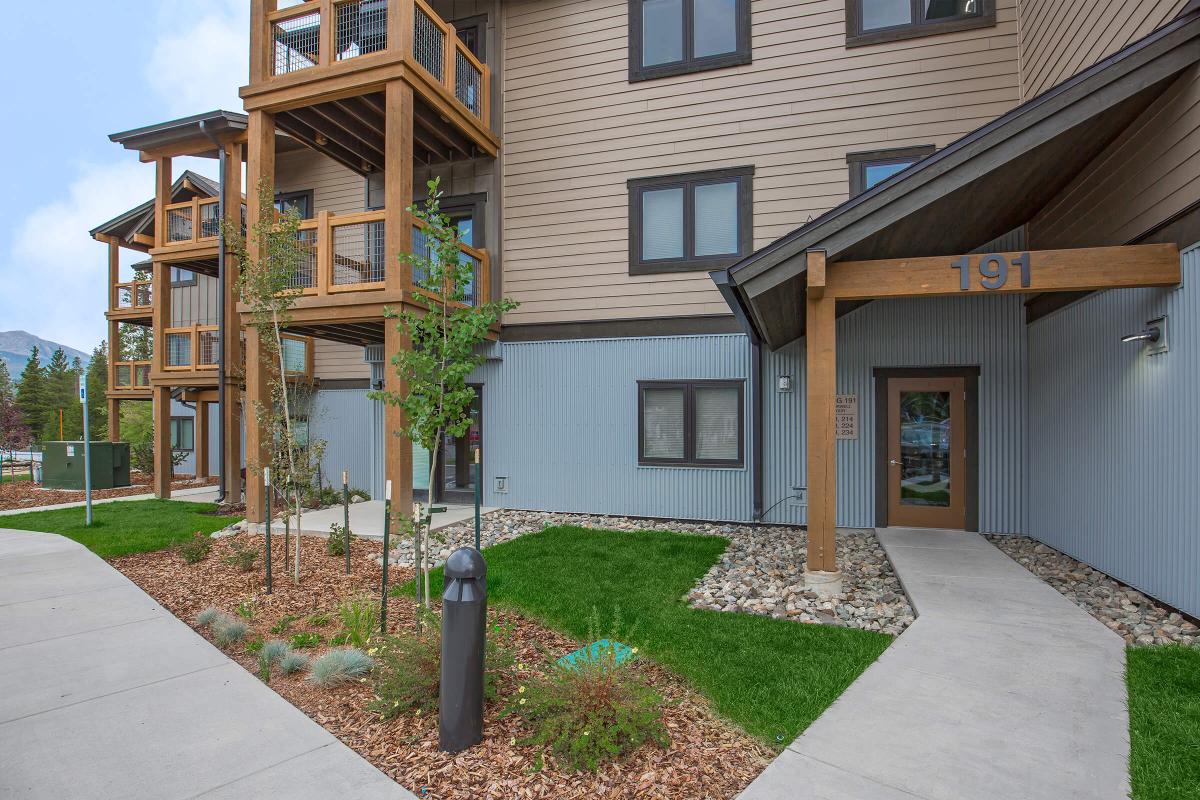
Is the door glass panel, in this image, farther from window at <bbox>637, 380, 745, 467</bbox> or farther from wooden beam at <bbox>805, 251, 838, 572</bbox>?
wooden beam at <bbox>805, 251, 838, 572</bbox>

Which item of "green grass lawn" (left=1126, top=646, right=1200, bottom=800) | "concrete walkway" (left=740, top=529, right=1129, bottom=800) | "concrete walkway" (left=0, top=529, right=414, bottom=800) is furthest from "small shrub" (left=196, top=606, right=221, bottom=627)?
"green grass lawn" (left=1126, top=646, right=1200, bottom=800)

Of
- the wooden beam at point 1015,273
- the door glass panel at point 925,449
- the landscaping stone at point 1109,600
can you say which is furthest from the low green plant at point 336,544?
the landscaping stone at point 1109,600

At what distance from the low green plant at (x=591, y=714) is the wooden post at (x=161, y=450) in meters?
12.9

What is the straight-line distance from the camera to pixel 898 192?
215 inches

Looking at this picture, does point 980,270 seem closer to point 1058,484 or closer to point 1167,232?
point 1167,232

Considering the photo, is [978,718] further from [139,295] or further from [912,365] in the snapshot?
[139,295]

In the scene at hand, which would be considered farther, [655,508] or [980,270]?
[655,508]

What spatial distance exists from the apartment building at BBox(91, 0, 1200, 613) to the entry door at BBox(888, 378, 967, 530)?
38 millimetres

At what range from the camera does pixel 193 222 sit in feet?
44.2

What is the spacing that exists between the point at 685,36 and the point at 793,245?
5.99m

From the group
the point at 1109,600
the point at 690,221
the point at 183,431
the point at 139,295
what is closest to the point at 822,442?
the point at 1109,600

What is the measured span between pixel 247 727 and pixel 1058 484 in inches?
331

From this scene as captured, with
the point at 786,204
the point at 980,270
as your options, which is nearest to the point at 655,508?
the point at 786,204

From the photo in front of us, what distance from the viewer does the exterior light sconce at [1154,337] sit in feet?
17.3
